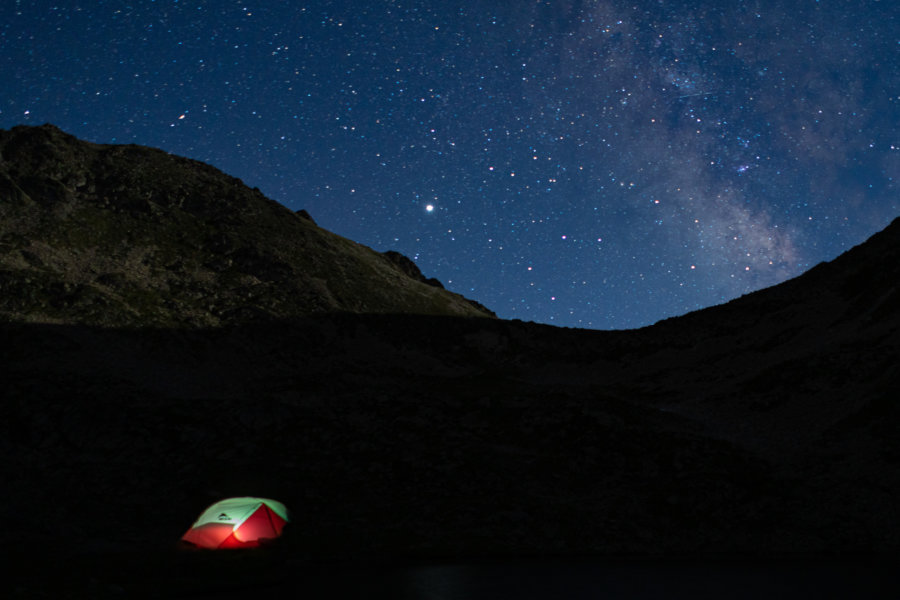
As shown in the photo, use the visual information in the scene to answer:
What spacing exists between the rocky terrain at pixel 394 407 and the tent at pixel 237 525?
1177mm

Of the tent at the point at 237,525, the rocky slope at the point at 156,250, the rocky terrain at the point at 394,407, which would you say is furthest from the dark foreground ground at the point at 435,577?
the rocky slope at the point at 156,250

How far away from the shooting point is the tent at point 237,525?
2406 centimetres

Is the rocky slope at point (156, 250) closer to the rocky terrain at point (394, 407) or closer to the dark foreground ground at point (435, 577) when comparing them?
the rocky terrain at point (394, 407)

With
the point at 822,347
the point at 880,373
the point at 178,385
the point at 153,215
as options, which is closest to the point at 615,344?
the point at 822,347

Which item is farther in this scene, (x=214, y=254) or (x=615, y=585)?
(x=214, y=254)

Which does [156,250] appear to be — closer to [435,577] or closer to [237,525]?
[237,525]

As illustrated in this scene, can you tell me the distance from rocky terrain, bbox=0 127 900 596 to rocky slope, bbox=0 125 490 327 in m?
0.48

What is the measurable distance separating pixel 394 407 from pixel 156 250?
58.7 m

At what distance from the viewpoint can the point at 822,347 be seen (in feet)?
189

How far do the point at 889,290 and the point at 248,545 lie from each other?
72084 mm

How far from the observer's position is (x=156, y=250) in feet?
273

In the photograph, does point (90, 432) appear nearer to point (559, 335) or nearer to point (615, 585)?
point (615, 585)

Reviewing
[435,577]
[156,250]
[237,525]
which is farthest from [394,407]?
[156,250]

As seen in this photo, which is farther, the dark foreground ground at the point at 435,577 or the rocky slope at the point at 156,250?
the rocky slope at the point at 156,250
